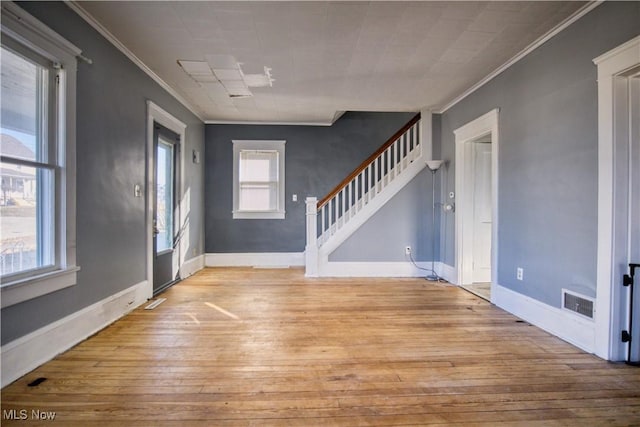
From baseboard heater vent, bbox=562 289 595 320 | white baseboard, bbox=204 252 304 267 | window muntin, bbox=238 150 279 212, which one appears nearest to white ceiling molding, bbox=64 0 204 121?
window muntin, bbox=238 150 279 212

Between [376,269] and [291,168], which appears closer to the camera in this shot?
[376,269]

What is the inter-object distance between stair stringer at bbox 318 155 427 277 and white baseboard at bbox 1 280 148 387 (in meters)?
2.81

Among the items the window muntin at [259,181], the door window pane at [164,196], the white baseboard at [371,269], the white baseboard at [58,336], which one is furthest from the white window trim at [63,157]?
the window muntin at [259,181]

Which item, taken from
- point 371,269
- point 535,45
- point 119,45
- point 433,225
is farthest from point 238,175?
point 535,45

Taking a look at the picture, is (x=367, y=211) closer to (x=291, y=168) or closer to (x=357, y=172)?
(x=357, y=172)

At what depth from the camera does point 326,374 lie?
2.14 meters

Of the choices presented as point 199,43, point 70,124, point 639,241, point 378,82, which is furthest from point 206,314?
point 639,241

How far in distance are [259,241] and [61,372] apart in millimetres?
4157

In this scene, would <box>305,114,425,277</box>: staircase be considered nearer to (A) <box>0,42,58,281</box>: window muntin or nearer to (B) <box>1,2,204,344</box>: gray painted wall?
(B) <box>1,2,204,344</box>: gray painted wall

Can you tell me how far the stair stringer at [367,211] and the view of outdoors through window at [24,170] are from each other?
359 centimetres

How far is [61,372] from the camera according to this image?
84.0 inches

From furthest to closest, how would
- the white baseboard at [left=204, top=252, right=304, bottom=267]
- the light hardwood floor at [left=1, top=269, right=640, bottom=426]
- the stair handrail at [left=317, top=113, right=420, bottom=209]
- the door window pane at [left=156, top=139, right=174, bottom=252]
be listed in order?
the white baseboard at [left=204, top=252, right=304, bottom=267]
the stair handrail at [left=317, top=113, right=420, bottom=209]
the door window pane at [left=156, top=139, right=174, bottom=252]
the light hardwood floor at [left=1, top=269, right=640, bottom=426]

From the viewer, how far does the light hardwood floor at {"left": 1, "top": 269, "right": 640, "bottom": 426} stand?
5.71ft

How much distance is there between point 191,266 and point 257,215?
1521 millimetres
